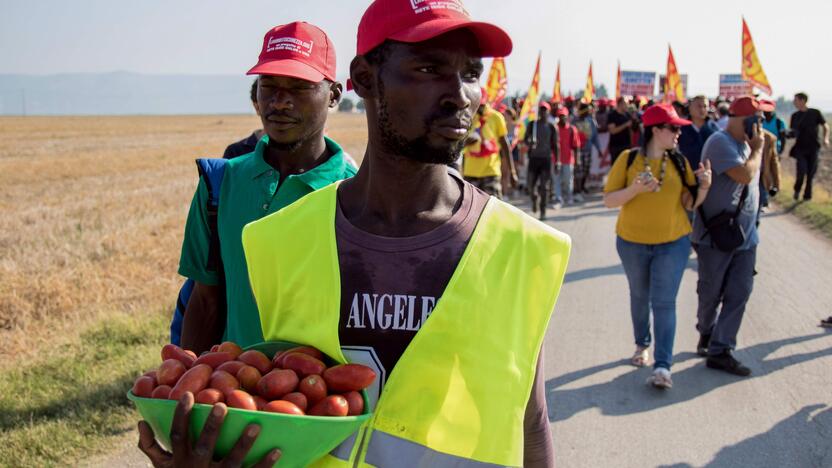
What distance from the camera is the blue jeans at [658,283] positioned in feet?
18.8

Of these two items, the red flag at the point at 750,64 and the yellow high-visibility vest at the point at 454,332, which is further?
the red flag at the point at 750,64

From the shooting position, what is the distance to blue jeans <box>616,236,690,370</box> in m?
5.73

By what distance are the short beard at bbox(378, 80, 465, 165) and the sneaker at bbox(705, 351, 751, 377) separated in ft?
16.1

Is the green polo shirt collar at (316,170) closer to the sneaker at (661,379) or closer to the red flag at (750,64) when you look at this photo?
the sneaker at (661,379)

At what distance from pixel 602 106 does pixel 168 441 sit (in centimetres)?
1911

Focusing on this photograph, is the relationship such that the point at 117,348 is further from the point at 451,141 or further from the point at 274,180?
the point at 451,141

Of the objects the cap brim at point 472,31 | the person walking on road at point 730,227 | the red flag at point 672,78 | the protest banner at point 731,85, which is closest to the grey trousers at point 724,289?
the person walking on road at point 730,227

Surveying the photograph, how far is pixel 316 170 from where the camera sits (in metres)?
2.71

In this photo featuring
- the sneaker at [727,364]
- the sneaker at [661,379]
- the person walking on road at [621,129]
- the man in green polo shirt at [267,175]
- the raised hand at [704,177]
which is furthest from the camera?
the person walking on road at [621,129]

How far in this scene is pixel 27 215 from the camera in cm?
1294

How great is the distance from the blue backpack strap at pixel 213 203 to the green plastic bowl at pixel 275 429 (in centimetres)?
113

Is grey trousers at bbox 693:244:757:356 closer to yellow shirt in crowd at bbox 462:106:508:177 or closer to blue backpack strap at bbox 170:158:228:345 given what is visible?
yellow shirt in crowd at bbox 462:106:508:177

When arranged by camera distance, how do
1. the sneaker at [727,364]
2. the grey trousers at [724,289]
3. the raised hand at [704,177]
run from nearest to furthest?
the raised hand at [704,177] < the sneaker at [727,364] < the grey trousers at [724,289]

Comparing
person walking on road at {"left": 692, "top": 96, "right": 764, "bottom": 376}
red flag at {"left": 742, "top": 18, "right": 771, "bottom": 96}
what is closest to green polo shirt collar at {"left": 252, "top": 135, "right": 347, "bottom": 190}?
person walking on road at {"left": 692, "top": 96, "right": 764, "bottom": 376}
